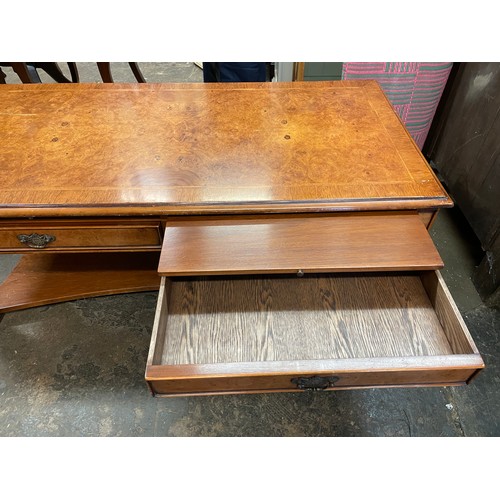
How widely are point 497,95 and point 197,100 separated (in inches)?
45.3

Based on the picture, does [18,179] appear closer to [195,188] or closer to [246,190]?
[195,188]

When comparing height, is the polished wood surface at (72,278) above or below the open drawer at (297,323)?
below

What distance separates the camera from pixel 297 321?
0.92 metres

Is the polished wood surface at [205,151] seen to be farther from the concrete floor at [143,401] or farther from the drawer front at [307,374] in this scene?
the concrete floor at [143,401]

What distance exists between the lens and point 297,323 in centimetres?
92

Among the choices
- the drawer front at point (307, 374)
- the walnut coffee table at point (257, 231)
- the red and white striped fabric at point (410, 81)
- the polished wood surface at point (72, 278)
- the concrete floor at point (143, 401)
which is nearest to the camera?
the drawer front at point (307, 374)

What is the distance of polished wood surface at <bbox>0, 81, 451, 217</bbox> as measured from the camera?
33.9 inches

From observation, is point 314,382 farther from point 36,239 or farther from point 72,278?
point 72,278

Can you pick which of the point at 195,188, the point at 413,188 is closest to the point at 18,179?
the point at 195,188

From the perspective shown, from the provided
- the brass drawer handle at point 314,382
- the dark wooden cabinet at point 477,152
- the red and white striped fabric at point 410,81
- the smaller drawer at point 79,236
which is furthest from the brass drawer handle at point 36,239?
the dark wooden cabinet at point 477,152

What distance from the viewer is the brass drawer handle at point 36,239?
899 millimetres

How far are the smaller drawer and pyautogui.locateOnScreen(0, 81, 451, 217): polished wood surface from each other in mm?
50

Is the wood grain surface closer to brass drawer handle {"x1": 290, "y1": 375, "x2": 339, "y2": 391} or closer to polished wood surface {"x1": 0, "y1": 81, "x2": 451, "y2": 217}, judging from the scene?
brass drawer handle {"x1": 290, "y1": 375, "x2": 339, "y2": 391}

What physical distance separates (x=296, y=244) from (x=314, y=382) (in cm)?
30
